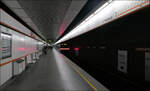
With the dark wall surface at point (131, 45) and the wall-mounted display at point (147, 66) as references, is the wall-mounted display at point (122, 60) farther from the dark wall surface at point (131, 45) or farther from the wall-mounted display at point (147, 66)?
the wall-mounted display at point (147, 66)

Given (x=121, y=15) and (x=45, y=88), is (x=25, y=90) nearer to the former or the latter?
(x=45, y=88)

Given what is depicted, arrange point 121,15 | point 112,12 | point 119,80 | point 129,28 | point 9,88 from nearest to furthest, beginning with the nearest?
1. point 129,28
2. point 121,15
3. point 119,80
4. point 112,12
5. point 9,88

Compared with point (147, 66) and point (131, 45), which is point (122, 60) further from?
point (147, 66)

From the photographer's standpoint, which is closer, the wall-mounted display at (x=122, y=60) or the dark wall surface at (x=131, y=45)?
the dark wall surface at (x=131, y=45)

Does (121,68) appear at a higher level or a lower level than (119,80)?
higher

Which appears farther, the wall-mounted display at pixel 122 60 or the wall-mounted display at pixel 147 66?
the wall-mounted display at pixel 122 60

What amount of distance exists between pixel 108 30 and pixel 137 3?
1.02 m

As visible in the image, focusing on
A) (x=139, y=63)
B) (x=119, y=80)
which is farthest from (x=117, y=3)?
(x=119, y=80)

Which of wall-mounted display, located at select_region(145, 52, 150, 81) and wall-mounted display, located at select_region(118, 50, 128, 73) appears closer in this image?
wall-mounted display, located at select_region(145, 52, 150, 81)

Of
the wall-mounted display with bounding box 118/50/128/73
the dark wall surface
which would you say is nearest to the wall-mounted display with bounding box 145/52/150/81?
the dark wall surface

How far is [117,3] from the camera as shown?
228 cm

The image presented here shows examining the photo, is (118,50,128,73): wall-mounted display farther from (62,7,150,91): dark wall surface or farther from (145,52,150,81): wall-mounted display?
(145,52,150,81): wall-mounted display

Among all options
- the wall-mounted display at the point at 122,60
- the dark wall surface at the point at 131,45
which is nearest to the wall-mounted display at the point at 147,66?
the dark wall surface at the point at 131,45

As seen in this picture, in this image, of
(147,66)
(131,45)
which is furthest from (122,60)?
(147,66)
